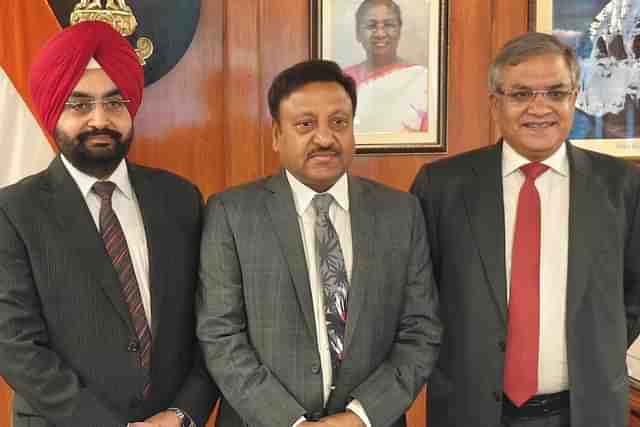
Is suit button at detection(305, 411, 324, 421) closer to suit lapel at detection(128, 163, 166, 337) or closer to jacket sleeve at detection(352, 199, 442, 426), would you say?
jacket sleeve at detection(352, 199, 442, 426)

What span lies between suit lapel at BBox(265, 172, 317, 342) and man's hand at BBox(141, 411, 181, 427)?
439mm

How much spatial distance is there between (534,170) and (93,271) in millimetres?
1282

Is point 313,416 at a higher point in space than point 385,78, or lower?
lower

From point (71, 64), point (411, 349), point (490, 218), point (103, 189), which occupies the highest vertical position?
point (71, 64)

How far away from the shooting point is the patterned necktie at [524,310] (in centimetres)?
193

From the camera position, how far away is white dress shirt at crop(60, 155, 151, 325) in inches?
70.8

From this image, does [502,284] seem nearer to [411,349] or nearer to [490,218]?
[490,218]

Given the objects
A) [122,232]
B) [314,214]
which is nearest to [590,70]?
[314,214]

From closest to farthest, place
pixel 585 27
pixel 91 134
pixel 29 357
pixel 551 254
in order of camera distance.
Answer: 1. pixel 29 357
2. pixel 91 134
3. pixel 551 254
4. pixel 585 27

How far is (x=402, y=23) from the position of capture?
9.57 ft

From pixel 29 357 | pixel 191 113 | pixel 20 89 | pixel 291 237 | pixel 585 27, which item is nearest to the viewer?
pixel 29 357

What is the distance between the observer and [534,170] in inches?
78.7

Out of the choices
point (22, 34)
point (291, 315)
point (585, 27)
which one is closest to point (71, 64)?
point (291, 315)

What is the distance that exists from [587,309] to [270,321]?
35.8 inches
